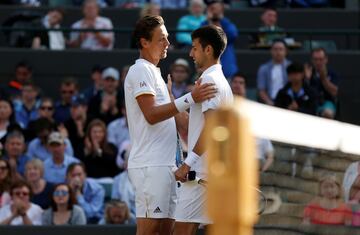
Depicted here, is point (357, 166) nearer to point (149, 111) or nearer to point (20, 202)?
point (149, 111)

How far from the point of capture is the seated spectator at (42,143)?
14070 mm

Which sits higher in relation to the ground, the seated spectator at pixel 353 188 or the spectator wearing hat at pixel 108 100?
the spectator wearing hat at pixel 108 100

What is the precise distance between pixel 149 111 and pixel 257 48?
9.12 meters

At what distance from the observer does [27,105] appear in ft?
50.0

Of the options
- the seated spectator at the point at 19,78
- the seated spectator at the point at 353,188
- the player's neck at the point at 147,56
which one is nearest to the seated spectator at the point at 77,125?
the seated spectator at the point at 19,78

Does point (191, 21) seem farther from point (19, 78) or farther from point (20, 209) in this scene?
point (20, 209)

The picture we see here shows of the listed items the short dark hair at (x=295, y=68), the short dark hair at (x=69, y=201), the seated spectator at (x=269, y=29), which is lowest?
the short dark hair at (x=69, y=201)

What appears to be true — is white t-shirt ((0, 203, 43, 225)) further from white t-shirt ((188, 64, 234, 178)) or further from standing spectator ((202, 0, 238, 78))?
white t-shirt ((188, 64, 234, 178))

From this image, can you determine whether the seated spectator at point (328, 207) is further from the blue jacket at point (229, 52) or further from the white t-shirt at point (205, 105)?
the blue jacket at point (229, 52)

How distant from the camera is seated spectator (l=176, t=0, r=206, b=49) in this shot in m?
16.8

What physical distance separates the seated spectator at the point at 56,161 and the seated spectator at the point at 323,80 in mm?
3440

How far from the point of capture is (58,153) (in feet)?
45.2

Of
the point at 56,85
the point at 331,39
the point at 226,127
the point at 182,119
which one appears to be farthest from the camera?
the point at 331,39

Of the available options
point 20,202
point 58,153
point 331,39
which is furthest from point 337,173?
point 331,39
